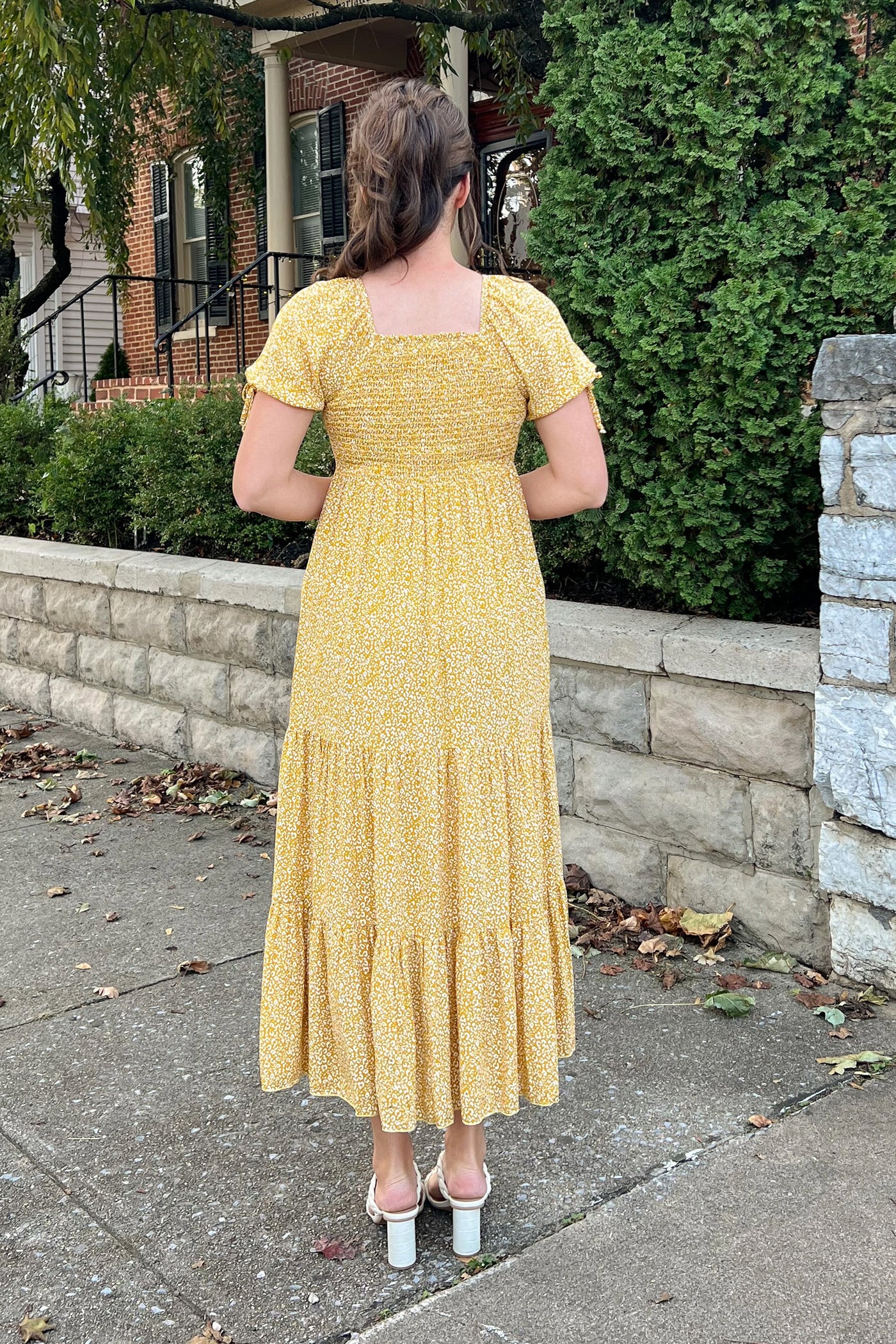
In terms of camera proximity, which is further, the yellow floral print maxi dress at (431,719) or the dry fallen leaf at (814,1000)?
the dry fallen leaf at (814,1000)

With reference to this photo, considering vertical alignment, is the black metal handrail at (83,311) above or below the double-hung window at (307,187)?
below

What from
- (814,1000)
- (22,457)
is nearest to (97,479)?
(22,457)

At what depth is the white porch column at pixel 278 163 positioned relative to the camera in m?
12.7

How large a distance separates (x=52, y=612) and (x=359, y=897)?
5220 millimetres

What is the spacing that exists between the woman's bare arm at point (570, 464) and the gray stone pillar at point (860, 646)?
124 cm

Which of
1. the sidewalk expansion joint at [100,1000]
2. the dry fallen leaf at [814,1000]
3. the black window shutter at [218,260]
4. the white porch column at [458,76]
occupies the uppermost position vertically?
the white porch column at [458,76]

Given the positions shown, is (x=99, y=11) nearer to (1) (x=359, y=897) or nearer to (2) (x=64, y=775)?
(2) (x=64, y=775)

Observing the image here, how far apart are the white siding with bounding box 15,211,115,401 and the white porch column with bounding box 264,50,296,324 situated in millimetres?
7415

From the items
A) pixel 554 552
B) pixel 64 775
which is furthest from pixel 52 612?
pixel 554 552

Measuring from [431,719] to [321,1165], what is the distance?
1159 millimetres

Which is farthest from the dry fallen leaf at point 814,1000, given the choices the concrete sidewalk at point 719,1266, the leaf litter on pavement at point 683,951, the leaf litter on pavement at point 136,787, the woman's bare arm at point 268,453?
the leaf litter on pavement at point 136,787

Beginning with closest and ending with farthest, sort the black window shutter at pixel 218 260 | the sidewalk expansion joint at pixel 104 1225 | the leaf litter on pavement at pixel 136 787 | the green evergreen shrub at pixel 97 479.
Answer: the sidewalk expansion joint at pixel 104 1225, the leaf litter on pavement at pixel 136 787, the green evergreen shrub at pixel 97 479, the black window shutter at pixel 218 260

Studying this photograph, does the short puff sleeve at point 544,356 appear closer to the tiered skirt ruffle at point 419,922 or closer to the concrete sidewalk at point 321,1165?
the tiered skirt ruffle at point 419,922

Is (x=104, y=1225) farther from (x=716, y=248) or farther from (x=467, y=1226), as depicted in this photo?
(x=716, y=248)
